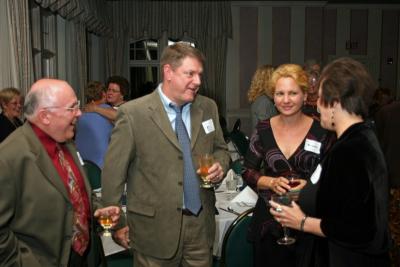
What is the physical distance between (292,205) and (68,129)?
1.01 m

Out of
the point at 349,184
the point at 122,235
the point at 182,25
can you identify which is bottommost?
the point at 122,235

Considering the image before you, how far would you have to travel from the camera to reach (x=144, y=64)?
1109cm

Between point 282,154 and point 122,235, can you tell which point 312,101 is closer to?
point 282,154

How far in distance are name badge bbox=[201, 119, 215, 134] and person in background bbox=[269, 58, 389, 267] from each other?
706 mm

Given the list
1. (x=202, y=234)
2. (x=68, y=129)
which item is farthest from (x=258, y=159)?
(x=68, y=129)

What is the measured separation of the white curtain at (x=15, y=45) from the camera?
4.42m

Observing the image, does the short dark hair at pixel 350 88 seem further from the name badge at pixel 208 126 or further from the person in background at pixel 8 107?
the person in background at pixel 8 107

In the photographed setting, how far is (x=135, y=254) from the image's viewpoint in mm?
2189

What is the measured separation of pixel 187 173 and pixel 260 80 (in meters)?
2.21

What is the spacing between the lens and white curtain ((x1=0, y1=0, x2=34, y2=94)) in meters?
4.42

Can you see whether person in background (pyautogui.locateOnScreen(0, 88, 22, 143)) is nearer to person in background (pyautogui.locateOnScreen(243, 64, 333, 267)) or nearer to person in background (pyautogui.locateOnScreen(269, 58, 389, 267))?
person in background (pyautogui.locateOnScreen(243, 64, 333, 267))

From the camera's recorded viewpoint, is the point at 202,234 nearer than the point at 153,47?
Yes

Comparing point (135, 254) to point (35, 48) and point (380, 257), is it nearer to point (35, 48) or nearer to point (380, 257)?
point (380, 257)

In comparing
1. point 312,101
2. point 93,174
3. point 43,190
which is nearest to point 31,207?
point 43,190
